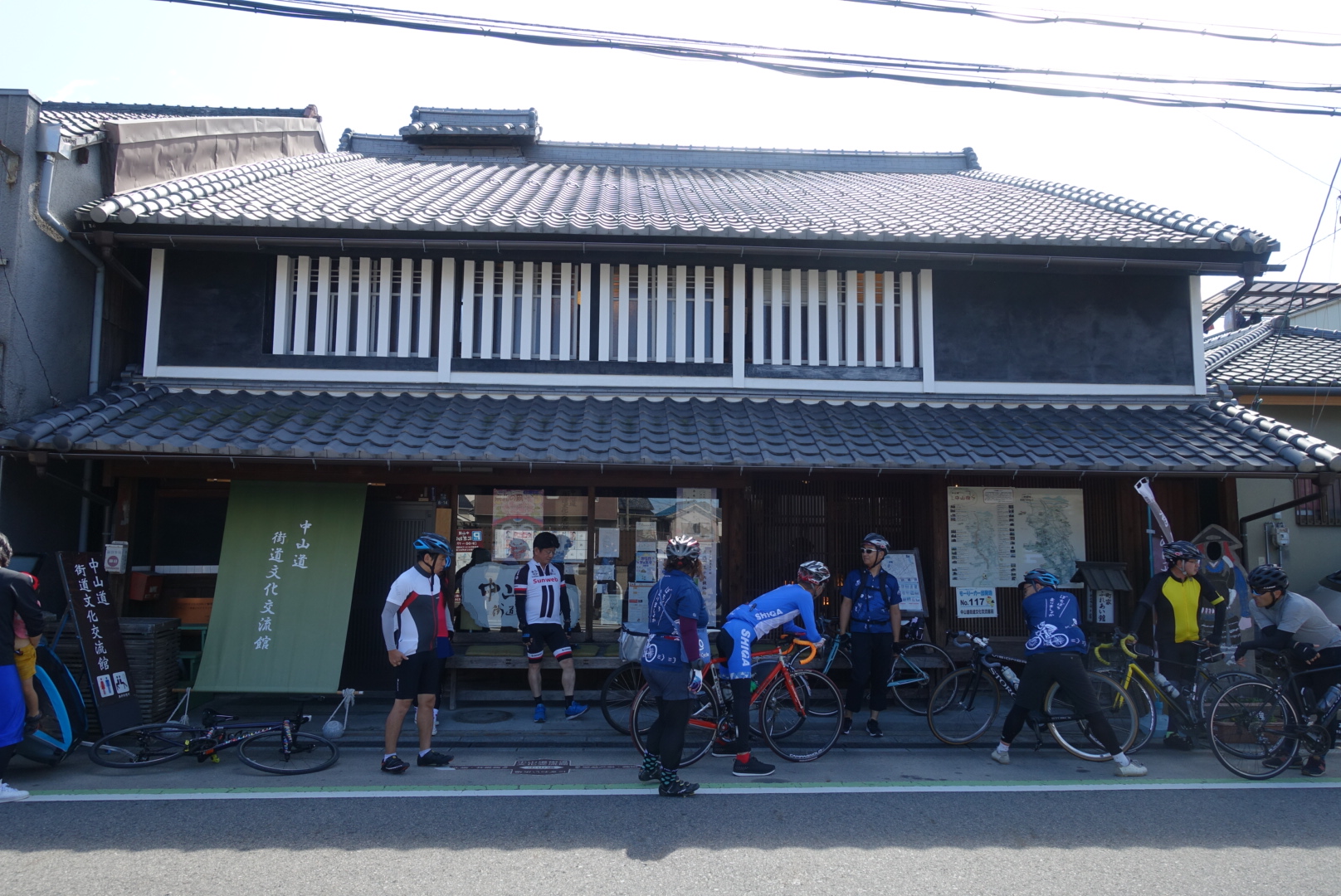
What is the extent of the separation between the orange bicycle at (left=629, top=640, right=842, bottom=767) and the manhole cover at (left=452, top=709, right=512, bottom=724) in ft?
5.83

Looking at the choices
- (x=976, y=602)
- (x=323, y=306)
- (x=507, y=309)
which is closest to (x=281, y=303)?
(x=323, y=306)

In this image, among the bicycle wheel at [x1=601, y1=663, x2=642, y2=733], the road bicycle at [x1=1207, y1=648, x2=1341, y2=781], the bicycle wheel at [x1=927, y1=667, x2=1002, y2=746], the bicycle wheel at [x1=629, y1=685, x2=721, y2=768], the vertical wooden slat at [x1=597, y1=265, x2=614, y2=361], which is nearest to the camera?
the road bicycle at [x1=1207, y1=648, x2=1341, y2=781]

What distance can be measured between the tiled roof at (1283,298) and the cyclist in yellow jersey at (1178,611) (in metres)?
11.3

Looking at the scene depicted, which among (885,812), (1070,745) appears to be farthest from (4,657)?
(1070,745)

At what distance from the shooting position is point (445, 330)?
400 inches

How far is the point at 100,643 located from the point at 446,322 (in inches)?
197

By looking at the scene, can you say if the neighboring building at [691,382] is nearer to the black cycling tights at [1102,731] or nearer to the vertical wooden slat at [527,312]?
the vertical wooden slat at [527,312]

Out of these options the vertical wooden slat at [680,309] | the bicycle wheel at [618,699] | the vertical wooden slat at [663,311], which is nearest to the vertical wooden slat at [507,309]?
the vertical wooden slat at [663,311]

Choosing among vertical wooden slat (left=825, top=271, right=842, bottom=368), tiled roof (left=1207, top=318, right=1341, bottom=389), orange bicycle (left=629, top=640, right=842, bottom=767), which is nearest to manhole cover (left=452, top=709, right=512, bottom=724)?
orange bicycle (left=629, top=640, right=842, bottom=767)

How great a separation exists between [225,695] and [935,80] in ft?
33.9

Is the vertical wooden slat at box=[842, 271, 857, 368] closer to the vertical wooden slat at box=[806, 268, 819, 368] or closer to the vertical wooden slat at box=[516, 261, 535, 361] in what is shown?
the vertical wooden slat at box=[806, 268, 819, 368]

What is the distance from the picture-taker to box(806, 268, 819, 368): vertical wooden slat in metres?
10.6

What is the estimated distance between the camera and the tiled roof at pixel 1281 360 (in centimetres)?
1277

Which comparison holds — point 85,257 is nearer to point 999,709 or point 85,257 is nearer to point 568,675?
point 568,675
